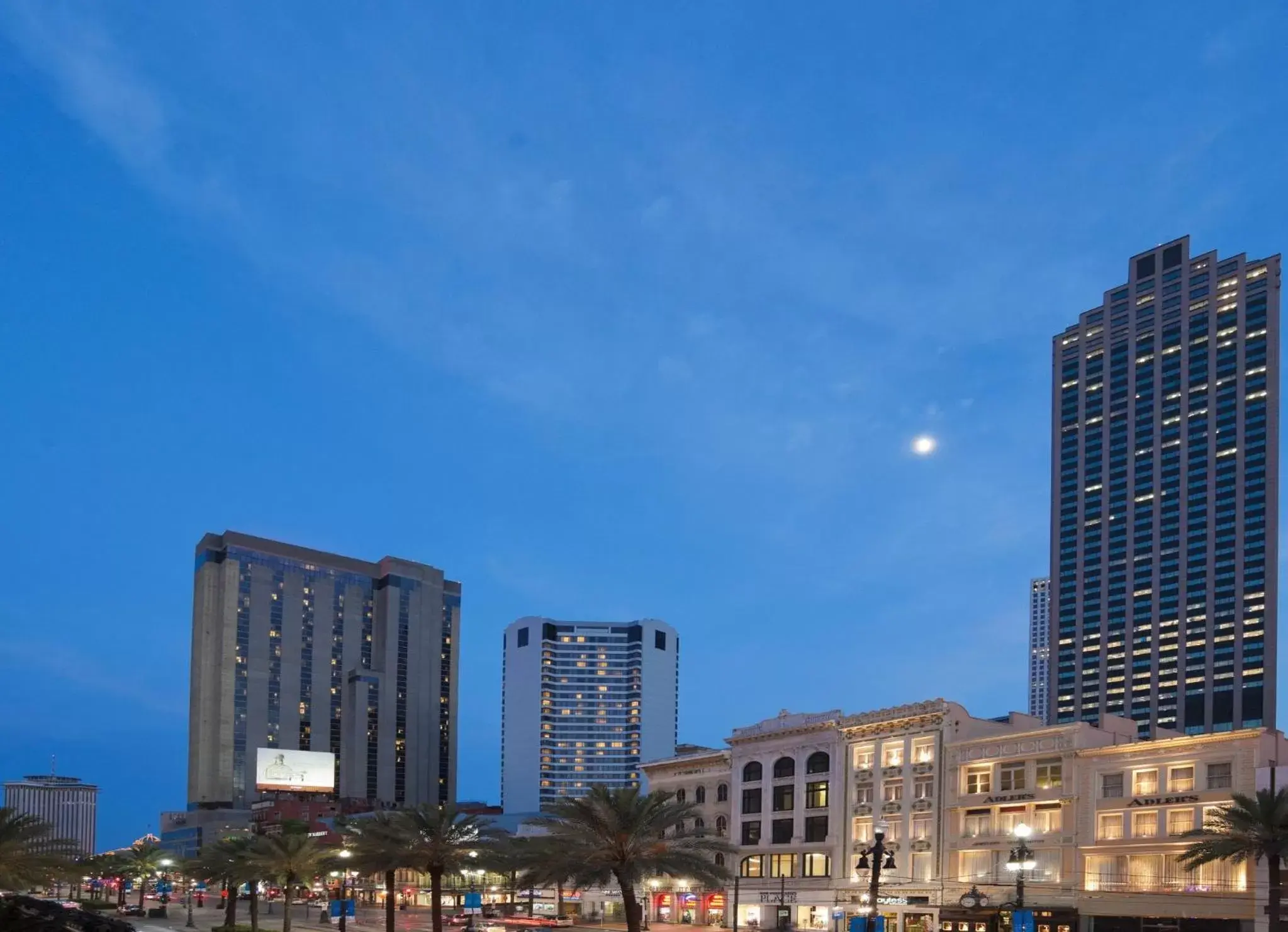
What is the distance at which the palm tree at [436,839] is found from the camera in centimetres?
6097

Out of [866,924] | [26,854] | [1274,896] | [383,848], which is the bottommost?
[1274,896]

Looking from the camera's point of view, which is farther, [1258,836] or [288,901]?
[288,901]

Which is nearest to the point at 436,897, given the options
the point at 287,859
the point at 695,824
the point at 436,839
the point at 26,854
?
the point at 436,839

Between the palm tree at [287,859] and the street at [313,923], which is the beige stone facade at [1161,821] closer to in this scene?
the street at [313,923]

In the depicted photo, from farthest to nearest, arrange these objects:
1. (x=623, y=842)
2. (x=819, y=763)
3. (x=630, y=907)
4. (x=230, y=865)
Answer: (x=819, y=763)
(x=230, y=865)
(x=623, y=842)
(x=630, y=907)

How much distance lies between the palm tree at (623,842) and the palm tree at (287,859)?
24281 millimetres

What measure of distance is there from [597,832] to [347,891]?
106981mm

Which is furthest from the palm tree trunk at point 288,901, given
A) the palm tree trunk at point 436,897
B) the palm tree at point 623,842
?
the palm tree at point 623,842

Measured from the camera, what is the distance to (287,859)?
7238 centimetres

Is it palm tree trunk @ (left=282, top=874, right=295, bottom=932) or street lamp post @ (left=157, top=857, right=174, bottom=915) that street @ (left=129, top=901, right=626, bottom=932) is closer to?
street lamp post @ (left=157, top=857, right=174, bottom=915)

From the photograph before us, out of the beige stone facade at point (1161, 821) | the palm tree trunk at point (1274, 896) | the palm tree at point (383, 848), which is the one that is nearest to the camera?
the palm tree trunk at point (1274, 896)

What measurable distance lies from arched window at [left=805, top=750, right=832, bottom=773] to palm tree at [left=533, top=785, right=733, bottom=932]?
42.8 metres

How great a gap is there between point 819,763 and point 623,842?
46768 millimetres

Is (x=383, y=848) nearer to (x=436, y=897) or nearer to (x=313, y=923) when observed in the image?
(x=436, y=897)
